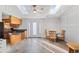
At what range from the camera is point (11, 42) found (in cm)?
170

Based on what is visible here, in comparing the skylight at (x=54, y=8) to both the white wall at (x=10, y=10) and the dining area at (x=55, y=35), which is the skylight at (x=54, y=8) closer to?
the dining area at (x=55, y=35)

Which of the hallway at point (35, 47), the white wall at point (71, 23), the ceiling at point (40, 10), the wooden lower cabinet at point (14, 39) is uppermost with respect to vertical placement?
the ceiling at point (40, 10)

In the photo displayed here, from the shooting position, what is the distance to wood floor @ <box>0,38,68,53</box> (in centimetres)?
170

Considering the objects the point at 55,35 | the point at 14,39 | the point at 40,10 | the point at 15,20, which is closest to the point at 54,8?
the point at 40,10

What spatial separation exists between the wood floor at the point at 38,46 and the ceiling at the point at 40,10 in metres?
0.27

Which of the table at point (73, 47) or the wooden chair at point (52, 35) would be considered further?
the wooden chair at point (52, 35)

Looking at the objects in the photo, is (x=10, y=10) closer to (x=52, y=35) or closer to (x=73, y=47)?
(x=52, y=35)

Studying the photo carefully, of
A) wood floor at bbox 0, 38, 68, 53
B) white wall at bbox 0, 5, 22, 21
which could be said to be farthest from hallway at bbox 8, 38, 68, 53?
white wall at bbox 0, 5, 22, 21

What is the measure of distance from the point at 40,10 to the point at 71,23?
377 millimetres

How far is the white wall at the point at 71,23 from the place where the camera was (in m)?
1.68

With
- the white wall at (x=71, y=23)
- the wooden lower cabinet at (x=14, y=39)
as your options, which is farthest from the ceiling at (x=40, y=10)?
the wooden lower cabinet at (x=14, y=39)
